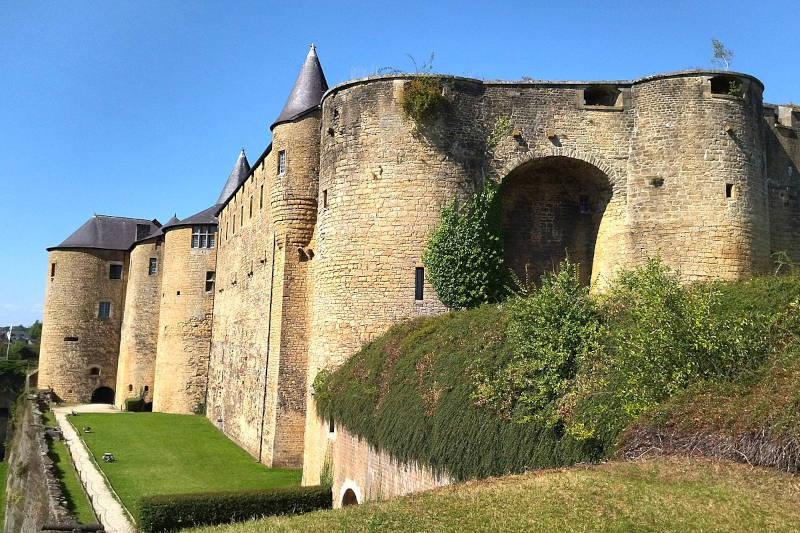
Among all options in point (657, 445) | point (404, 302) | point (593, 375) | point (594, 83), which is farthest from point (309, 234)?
point (657, 445)

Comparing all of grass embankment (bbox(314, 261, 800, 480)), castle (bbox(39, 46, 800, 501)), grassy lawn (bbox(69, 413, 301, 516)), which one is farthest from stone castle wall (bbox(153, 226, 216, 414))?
grass embankment (bbox(314, 261, 800, 480))

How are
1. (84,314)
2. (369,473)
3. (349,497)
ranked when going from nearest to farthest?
1. (369,473)
2. (349,497)
3. (84,314)

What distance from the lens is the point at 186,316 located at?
39.2m

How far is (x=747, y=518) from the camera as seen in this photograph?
7066mm

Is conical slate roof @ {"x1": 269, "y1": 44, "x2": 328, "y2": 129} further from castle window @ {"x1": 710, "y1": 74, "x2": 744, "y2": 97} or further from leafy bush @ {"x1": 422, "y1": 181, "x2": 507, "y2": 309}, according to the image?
castle window @ {"x1": 710, "y1": 74, "x2": 744, "y2": 97}

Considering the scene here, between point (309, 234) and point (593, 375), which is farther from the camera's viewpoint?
point (309, 234)

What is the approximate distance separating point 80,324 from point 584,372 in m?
43.1

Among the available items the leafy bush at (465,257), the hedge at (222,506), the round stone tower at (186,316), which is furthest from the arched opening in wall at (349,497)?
the round stone tower at (186,316)

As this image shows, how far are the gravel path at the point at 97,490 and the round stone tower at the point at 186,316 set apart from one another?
7.02 metres

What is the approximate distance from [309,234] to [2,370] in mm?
47248

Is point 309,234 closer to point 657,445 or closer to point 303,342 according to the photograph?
point 303,342

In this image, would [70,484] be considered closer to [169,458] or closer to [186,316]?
[169,458]

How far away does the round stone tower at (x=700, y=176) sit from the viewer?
18.1 m

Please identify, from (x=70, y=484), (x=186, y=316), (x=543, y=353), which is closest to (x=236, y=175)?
(x=186, y=316)
